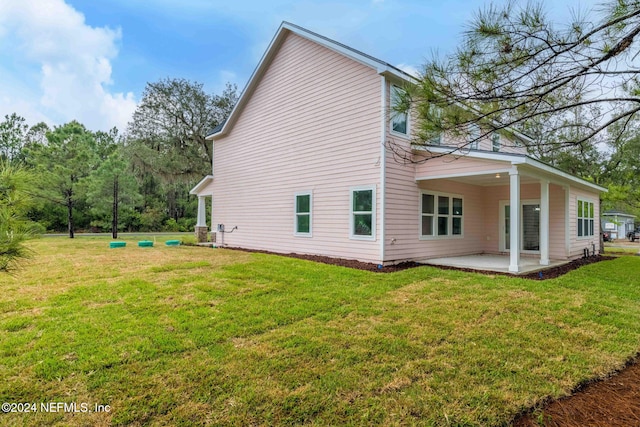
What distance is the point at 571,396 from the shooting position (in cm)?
272

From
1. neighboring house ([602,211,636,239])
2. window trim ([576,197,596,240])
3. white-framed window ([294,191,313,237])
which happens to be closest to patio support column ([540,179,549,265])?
window trim ([576,197,596,240])

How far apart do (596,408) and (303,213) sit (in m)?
8.33

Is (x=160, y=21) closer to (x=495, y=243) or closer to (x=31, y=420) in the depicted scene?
(x=31, y=420)

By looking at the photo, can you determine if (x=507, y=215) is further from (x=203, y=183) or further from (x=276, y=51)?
(x=203, y=183)

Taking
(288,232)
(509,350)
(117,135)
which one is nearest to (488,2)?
(509,350)

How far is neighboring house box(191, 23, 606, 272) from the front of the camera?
835cm

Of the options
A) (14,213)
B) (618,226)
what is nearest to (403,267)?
(14,213)

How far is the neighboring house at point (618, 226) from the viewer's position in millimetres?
29609

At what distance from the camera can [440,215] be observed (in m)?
9.93

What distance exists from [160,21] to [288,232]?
7.95 m

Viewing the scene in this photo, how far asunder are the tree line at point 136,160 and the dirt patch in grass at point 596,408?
17.2 metres

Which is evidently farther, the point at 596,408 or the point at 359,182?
the point at 359,182

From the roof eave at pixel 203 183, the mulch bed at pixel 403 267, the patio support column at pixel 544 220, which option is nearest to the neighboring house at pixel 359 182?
the patio support column at pixel 544 220

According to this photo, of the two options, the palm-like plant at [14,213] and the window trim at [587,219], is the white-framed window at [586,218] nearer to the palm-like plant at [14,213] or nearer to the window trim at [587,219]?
the window trim at [587,219]
